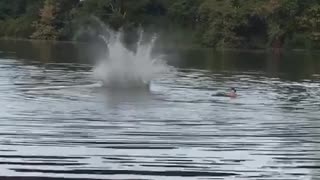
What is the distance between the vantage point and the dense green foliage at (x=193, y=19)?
91.2 meters

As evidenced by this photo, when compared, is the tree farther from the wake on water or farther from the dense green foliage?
the wake on water

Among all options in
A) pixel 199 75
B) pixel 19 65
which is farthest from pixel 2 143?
pixel 19 65

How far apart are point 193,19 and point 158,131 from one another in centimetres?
8230

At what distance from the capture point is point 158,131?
2117cm

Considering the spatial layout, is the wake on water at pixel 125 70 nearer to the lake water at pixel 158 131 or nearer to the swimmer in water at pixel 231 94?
the lake water at pixel 158 131

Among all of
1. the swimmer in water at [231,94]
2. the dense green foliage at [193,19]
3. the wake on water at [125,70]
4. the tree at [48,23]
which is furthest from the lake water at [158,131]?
the tree at [48,23]

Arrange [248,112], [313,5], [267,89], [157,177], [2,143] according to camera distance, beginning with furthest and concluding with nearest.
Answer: [313,5], [267,89], [248,112], [2,143], [157,177]

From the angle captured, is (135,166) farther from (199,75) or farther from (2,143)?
(199,75)

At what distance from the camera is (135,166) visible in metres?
15.9

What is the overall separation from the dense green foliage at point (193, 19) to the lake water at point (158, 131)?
53620mm

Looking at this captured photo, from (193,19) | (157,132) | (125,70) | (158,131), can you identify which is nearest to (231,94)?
(125,70)

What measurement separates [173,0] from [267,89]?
71178 mm

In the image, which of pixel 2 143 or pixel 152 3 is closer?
pixel 2 143

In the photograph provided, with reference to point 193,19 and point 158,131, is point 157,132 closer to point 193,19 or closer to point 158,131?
point 158,131
